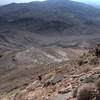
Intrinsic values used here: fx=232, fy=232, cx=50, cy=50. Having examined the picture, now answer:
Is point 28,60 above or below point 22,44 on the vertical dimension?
above

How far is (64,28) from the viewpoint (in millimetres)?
118562

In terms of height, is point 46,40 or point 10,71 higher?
point 10,71

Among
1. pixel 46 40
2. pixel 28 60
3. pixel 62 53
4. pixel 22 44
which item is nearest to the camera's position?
pixel 28 60

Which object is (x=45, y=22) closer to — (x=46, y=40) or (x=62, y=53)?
(x=46, y=40)

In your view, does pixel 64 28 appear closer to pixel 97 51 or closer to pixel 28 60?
pixel 28 60

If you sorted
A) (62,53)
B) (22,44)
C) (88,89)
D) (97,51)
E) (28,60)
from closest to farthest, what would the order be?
(88,89) < (97,51) < (28,60) < (62,53) < (22,44)

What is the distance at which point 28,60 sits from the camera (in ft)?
124

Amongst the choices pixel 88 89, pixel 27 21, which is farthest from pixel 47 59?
pixel 27 21

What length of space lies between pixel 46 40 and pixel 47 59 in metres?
58.1

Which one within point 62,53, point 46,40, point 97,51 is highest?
point 97,51

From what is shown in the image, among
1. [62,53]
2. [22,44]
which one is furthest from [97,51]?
[22,44]

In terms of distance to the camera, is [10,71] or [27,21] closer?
[10,71]

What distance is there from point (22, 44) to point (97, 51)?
7391 cm

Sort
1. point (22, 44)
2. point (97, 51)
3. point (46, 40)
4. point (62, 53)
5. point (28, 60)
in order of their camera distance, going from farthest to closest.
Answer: point (46, 40) → point (22, 44) → point (62, 53) → point (28, 60) → point (97, 51)
